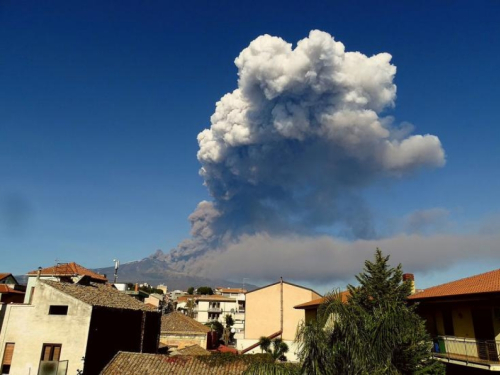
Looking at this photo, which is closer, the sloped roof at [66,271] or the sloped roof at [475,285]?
the sloped roof at [475,285]

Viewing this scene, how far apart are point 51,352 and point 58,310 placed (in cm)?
297

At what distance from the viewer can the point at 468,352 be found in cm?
1834

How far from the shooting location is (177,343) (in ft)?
175

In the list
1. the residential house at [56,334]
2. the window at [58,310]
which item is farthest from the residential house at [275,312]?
the window at [58,310]

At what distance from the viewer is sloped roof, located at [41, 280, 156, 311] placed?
29252mm

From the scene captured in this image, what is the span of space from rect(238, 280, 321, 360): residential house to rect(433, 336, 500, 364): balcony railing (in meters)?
38.4

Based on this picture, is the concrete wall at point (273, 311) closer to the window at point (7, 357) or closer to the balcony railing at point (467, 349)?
the window at point (7, 357)

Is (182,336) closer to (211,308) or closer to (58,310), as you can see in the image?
(58,310)

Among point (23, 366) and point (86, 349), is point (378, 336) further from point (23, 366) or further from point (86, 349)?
point (23, 366)

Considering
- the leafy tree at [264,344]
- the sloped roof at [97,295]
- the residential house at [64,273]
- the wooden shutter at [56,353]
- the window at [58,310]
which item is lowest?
the leafy tree at [264,344]

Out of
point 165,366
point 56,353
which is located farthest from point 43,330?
point 165,366

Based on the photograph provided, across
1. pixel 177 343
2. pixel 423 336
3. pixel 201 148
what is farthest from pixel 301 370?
pixel 201 148

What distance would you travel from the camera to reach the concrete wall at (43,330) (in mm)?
26594

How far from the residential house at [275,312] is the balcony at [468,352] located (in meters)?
38.5
